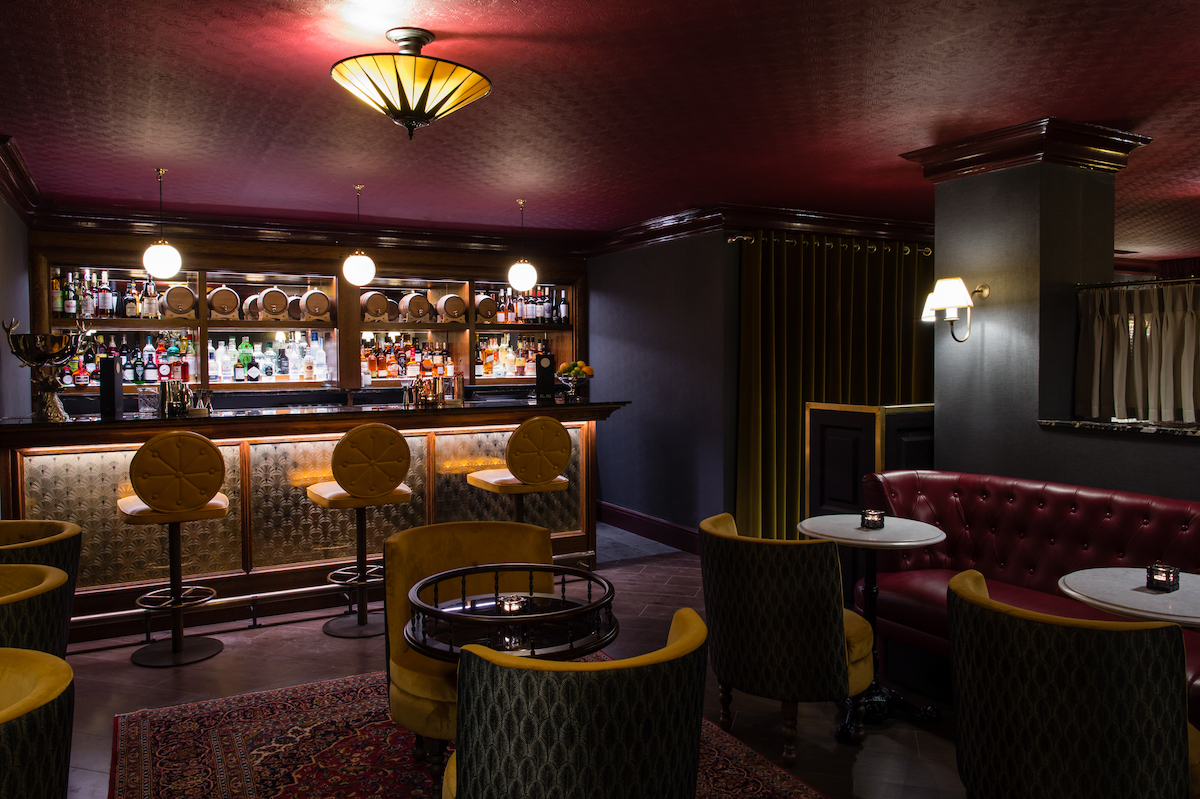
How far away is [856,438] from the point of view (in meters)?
5.06

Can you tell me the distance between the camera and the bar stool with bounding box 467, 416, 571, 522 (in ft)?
16.4

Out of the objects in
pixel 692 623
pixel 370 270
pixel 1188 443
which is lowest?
pixel 692 623

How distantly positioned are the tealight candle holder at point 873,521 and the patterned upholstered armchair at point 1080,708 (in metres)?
1.29

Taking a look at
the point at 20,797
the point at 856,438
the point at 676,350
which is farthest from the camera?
the point at 676,350

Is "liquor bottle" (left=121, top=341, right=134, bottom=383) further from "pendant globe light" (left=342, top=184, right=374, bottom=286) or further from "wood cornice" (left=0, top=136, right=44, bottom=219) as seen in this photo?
"pendant globe light" (left=342, top=184, right=374, bottom=286)

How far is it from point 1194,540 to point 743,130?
2.75 meters

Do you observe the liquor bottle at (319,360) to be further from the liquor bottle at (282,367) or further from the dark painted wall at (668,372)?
the dark painted wall at (668,372)

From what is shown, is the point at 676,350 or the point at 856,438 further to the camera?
the point at 676,350

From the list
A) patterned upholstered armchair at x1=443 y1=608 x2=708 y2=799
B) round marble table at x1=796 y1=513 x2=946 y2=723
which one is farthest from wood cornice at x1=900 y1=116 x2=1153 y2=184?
patterned upholstered armchair at x1=443 y1=608 x2=708 y2=799

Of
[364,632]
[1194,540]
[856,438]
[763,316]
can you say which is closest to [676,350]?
[763,316]

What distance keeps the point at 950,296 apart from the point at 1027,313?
402mm

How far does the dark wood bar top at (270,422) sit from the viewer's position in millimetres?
4266

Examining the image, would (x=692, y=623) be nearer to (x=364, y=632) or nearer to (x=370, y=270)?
(x=364, y=632)

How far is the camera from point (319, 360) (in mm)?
7562
